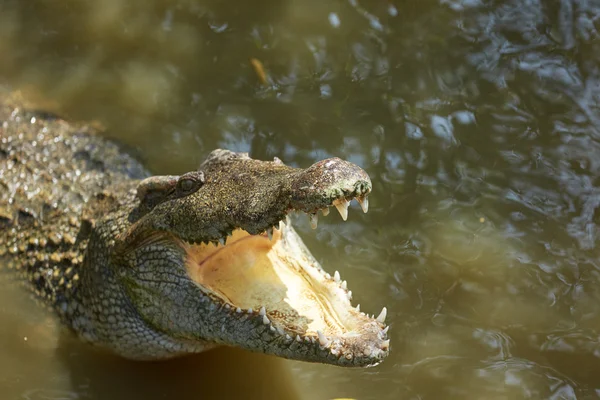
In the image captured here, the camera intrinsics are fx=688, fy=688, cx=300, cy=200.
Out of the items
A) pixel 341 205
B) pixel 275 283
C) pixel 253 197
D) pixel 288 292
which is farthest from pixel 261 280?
pixel 341 205

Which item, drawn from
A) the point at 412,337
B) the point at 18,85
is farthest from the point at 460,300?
the point at 18,85

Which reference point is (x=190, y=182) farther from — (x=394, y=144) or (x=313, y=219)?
(x=394, y=144)

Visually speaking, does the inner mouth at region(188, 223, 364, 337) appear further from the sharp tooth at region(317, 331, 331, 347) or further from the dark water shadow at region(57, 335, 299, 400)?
the dark water shadow at region(57, 335, 299, 400)

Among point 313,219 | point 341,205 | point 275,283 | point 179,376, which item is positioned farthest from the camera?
point 179,376

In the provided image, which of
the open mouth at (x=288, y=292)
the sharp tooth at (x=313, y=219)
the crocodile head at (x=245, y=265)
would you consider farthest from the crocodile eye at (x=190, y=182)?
the sharp tooth at (x=313, y=219)

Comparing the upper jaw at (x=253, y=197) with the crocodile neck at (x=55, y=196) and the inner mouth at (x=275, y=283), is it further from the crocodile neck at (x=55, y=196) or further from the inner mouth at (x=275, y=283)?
the crocodile neck at (x=55, y=196)

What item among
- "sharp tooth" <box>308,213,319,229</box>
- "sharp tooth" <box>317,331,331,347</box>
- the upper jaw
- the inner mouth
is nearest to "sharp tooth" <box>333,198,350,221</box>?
the upper jaw

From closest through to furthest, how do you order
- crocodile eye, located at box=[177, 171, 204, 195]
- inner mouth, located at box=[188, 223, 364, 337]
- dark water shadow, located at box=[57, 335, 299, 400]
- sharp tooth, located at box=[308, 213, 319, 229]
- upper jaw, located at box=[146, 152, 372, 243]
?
upper jaw, located at box=[146, 152, 372, 243], sharp tooth, located at box=[308, 213, 319, 229], inner mouth, located at box=[188, 223, 364, 337], crocodile eye, located at box=[177, 171, 204, 195], dark water shadow, located at box=[57, 335, 299, 400]
